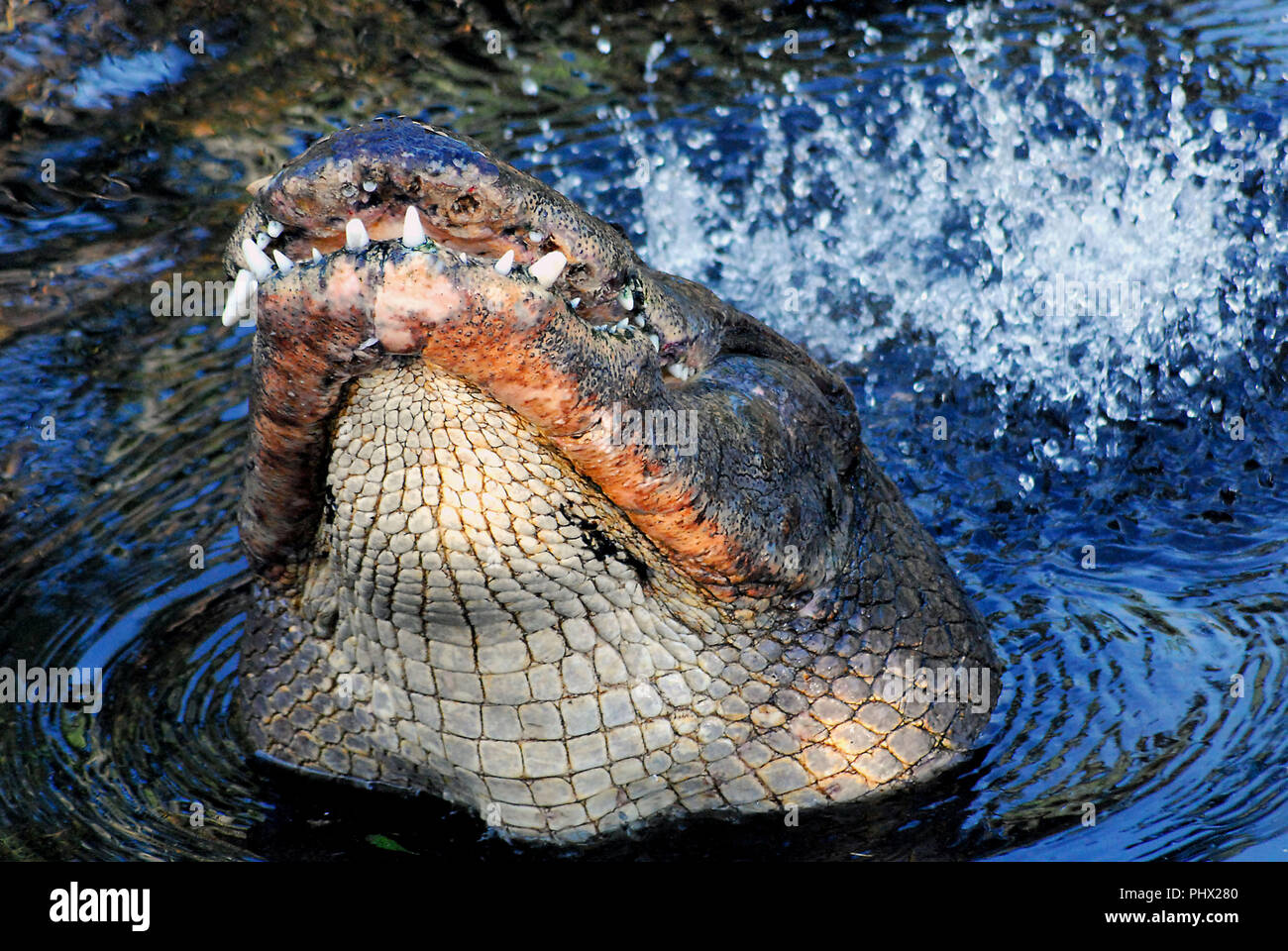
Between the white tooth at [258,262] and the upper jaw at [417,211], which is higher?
the upper jaw at [417,211]

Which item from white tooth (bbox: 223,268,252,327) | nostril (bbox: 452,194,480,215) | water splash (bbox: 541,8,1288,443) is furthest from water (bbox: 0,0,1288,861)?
nostril (bbox: 452,194,480,215)

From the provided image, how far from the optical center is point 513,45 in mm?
10180

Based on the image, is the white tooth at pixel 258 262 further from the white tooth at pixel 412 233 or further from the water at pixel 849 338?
the water at pixel 849 338

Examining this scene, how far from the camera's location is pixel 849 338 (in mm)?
7070

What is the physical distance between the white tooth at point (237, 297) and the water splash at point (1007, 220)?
4.50 metres

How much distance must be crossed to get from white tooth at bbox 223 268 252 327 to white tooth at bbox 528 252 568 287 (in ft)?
1.85

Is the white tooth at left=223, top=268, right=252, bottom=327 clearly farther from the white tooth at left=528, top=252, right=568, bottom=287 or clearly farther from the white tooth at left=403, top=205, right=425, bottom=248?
the white tooth at left=528, top=252, right=568, bottom=287

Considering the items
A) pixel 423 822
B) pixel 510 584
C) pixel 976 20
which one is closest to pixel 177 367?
pixel 423 822

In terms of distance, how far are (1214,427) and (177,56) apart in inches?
271

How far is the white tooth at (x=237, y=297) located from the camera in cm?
279

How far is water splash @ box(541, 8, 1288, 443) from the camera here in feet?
22.3

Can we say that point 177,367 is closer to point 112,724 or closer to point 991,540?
point 112,724

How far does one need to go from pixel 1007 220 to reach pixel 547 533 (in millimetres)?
5249

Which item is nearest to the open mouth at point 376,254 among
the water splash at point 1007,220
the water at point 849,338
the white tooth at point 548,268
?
the white tooth at point 548,268
